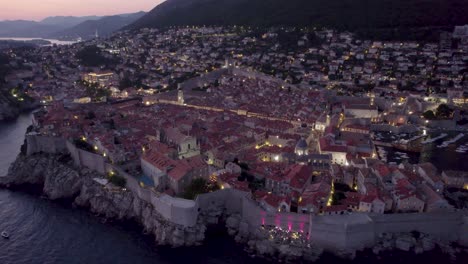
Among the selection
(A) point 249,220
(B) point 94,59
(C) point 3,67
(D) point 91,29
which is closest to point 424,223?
(A) point 249,220

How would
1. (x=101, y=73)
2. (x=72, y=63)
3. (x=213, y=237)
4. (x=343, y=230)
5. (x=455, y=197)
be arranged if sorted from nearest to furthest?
(x=343, y=230) < (x=213, y=237) < (x=455, y=197) < (x=101, y=73) < (x=72, y=63)

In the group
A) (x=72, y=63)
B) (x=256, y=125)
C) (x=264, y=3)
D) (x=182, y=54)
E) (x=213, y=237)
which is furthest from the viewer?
(x=264, y=3)

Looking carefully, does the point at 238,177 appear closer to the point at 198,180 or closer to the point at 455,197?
the point at 198,180

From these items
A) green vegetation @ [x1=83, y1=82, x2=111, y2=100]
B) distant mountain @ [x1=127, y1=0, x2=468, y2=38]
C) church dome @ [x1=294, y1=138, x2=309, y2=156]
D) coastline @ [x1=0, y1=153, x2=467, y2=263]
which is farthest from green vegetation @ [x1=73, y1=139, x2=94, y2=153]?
distant mountain @ [x1=127, y1=0, x2=468, y2=38]

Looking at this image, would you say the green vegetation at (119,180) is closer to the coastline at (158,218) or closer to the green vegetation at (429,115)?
the coastline at (158,218)

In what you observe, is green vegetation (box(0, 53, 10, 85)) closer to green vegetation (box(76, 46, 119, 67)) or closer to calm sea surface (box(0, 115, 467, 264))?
green vegetation (box(76, 46, 119, 67))

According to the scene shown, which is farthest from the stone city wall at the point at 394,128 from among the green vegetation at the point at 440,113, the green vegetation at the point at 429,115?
the green vegetation at the point at 440,113

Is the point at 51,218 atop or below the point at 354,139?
below

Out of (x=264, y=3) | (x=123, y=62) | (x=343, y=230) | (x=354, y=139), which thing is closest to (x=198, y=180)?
(x=343, y=230)
